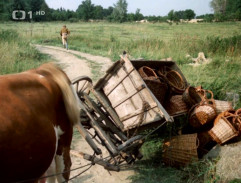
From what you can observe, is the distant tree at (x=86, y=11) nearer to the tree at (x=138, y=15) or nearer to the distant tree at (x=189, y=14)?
the tree at (x=138, y=15)

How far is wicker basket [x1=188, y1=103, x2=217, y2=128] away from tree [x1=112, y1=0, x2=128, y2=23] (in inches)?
3159

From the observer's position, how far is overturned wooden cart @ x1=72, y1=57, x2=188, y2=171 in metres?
3.69

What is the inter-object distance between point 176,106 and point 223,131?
3.22ft

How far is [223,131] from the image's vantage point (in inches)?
169

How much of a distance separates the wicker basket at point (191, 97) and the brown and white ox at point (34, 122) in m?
2.49

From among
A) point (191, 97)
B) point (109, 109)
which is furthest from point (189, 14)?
point (109, 109)

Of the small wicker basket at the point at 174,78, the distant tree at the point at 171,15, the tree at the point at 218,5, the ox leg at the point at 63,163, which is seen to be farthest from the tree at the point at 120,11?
the ox leg at the point at 63,163

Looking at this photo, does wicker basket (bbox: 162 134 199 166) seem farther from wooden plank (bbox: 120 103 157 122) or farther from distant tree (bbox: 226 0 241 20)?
distant tree (bbox: 226 0 241 20)

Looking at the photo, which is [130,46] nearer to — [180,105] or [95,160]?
[180,105]

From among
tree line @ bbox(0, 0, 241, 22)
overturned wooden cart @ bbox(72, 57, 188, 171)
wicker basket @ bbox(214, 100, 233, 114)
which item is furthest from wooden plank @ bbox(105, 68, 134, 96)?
tree line @ bbox(0, 0, 241, 22)

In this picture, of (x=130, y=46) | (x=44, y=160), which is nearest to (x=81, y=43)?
(x=130, y=46)

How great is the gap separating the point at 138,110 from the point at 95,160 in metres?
1.02

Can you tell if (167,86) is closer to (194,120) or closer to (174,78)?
(194,120)

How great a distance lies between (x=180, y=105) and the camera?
16.0 feet
